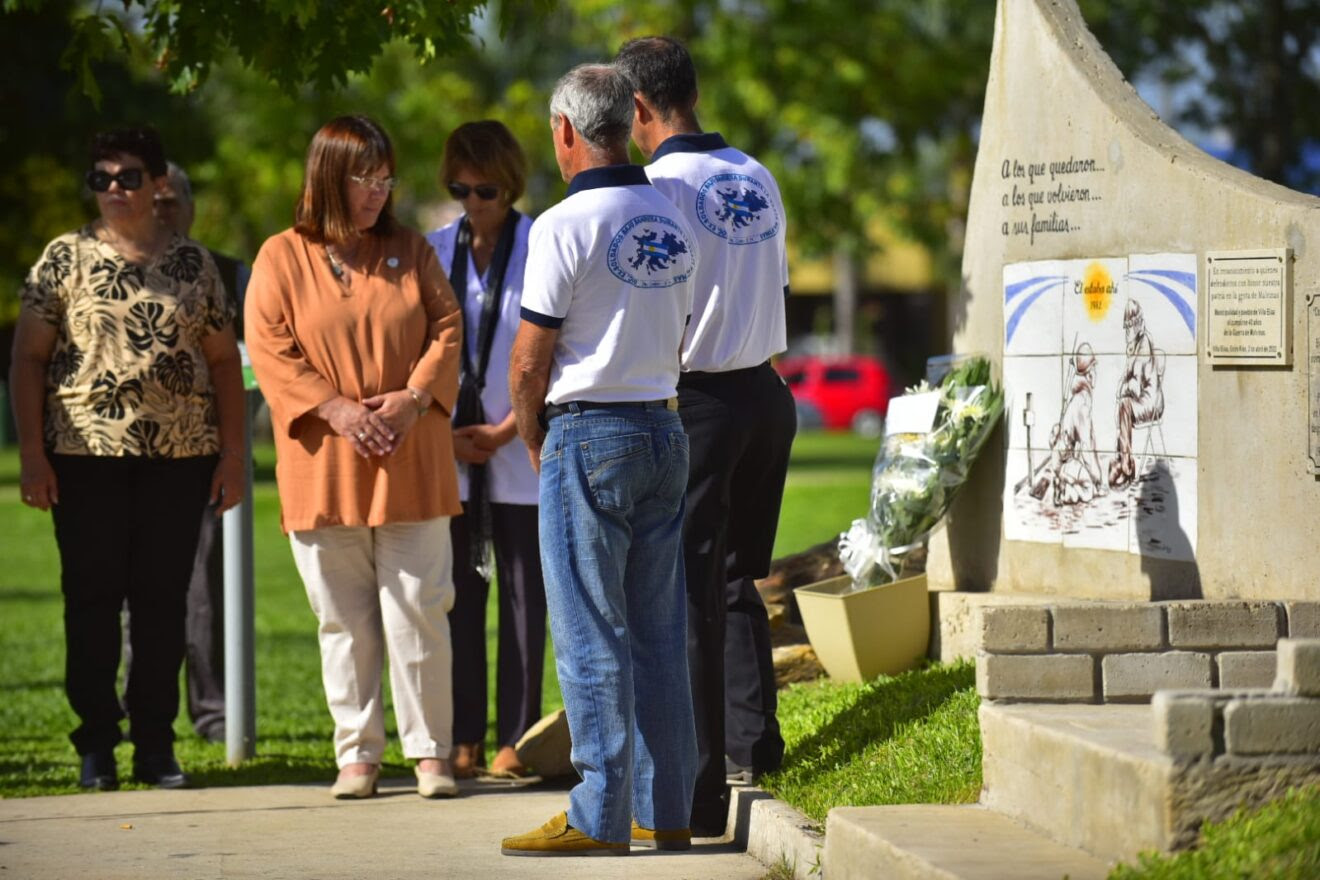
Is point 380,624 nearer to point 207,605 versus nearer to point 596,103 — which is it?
point 207,605

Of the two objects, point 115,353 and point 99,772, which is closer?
point 115,353

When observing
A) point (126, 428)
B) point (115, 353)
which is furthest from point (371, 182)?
point (126, 428)

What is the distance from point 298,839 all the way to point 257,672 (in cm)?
530

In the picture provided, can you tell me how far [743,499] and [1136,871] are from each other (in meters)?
1.98

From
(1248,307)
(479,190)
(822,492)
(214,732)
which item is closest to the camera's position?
(1248,307)

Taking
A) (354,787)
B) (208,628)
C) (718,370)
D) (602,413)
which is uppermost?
(718,370)

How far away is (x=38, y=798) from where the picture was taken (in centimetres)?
643

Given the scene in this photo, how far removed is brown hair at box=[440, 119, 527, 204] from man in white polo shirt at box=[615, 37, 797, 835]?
1.16m

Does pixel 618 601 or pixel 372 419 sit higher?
pixel 372 419

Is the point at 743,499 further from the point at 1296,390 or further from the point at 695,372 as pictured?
the point at 1296,390

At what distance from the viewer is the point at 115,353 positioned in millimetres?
6461

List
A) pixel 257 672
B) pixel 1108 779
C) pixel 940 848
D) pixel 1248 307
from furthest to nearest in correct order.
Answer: pixel 257 672 → pixel 1248 307 → pixel 940 848 → pixel 1108 779

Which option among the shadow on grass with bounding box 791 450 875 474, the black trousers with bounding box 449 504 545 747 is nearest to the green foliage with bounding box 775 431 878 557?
the shadow on grass with bounding box 791 450 875 474

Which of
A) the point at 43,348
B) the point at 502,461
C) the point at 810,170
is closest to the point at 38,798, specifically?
the point at 43,348
